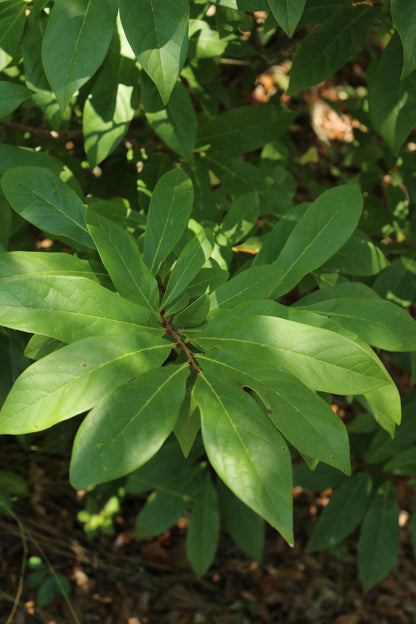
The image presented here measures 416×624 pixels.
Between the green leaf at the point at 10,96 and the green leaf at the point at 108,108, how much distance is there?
0.27m

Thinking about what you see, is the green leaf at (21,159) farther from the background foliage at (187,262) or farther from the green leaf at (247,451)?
the green leaf at (247,451)

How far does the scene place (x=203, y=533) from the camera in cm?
211

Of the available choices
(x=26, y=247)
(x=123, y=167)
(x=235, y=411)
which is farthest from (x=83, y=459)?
(x=123, y=167)

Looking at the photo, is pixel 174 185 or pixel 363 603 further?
pixel 363 603

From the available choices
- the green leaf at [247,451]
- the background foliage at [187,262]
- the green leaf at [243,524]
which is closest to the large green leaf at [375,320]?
the background foliage at [187,262]

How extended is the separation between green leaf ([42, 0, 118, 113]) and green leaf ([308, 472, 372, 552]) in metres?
1.75

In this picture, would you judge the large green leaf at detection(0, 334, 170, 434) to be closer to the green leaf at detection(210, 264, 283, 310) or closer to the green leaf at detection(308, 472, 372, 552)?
the green leaf at detection(210, 264, 283, 310)

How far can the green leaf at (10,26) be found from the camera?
1.17 metres

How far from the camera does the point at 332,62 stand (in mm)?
1460

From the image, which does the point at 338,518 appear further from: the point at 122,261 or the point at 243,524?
the point at 122,261

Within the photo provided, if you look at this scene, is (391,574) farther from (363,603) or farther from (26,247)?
(26,247)

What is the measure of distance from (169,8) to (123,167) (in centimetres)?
83

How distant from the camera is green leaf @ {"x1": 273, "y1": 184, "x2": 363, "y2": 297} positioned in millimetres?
1139

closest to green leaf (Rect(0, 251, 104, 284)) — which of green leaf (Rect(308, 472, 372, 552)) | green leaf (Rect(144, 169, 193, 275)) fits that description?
green leaf (Rect(144, 169, 193, 275))
